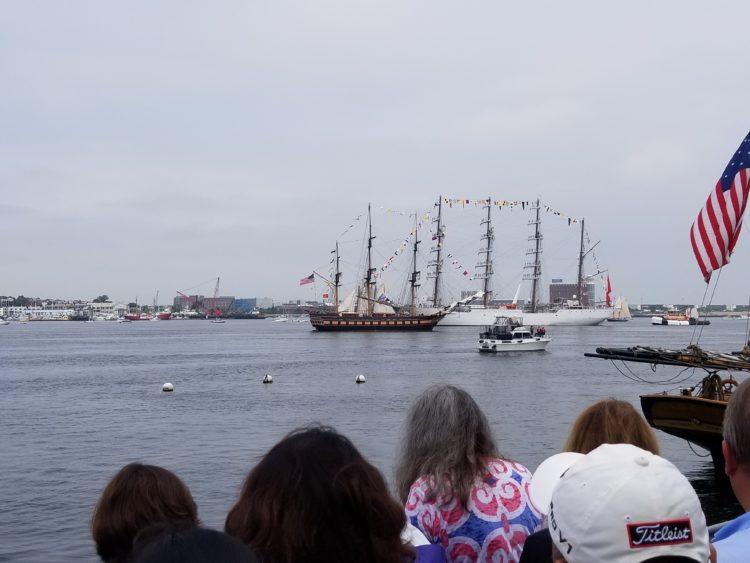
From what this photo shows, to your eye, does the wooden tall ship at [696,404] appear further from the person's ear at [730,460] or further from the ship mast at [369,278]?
the ship mast at [369,278]

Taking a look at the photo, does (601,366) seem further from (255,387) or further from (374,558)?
(374,558)

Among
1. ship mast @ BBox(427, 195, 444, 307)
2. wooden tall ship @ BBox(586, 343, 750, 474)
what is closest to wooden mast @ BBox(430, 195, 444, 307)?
ship mast @ BBox(427, 195, 444, 307)

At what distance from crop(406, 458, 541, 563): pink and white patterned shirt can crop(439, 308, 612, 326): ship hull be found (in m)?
133

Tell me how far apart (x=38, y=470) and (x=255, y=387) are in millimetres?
23279

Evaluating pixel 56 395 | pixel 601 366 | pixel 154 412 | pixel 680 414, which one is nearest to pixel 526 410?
pixel 154 412

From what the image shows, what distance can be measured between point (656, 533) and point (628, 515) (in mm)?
76

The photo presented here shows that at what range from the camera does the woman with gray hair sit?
399 centimetres

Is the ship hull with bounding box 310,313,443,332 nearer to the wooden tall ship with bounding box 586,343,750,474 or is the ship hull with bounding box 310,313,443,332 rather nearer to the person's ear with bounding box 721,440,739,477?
the wooden tall ship with bounding box 586,343,750,474

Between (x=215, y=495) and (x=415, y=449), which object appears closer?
(x=415, y=449)

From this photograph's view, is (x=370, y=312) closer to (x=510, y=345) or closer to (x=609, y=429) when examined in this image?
(x=510, y=345)

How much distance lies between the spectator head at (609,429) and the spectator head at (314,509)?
2.17 m

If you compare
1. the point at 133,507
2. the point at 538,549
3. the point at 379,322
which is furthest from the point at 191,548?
the point at 379,322

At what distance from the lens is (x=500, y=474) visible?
13.4 ft

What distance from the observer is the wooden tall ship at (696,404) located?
15859mm
